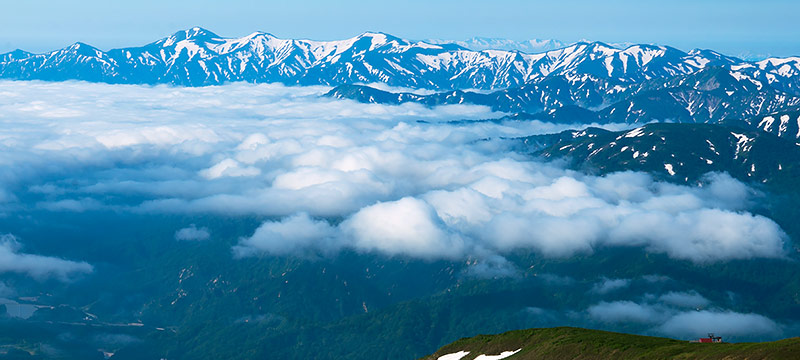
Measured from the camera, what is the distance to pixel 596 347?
145625mm

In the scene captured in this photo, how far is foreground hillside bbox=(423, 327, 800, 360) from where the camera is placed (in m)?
110

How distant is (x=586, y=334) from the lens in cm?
16275

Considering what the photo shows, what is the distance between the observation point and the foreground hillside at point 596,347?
361 feet

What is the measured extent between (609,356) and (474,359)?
4048 cm

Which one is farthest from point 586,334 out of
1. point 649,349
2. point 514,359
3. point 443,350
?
point 443,350

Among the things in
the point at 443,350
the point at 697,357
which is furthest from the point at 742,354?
the point at 443,350

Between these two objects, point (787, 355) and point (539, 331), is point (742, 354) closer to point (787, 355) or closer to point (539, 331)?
point (787, 355)

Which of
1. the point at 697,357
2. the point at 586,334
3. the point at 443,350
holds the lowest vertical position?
the point at 443,350

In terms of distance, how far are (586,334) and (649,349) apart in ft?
92.4

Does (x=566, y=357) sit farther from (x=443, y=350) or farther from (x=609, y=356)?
(x=443, y=350)

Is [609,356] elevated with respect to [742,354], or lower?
lower

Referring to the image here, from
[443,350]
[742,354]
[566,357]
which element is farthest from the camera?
[443,350]

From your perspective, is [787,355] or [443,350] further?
[443,350]

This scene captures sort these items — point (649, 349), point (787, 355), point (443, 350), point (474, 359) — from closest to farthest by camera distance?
point (787, 355)
point (649, 349)
point (474, 359)
point (443, 350)
